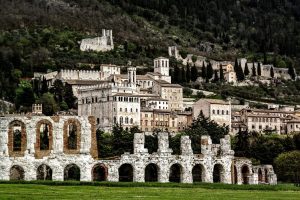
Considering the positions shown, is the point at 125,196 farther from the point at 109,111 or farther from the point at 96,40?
the point at 96,40

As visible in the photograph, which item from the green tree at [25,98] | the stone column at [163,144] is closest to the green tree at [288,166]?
the stone column at [163,144]

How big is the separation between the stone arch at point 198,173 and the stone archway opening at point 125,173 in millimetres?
5227

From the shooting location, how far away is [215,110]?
445 ft

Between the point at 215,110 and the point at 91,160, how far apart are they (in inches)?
3006

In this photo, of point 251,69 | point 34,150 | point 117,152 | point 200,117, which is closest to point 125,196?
point 34,150

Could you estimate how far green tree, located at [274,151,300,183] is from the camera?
76.8 metres

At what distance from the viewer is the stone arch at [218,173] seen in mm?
66287

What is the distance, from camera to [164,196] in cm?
4016

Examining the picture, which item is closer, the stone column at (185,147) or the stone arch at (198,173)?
the stone column at (185,147)

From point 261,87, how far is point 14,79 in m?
52.0

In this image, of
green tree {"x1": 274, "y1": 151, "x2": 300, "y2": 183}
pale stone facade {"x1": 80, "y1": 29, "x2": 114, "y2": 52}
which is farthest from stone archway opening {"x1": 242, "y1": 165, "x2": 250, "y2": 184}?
pale stone facade {"x1": 80, "y1": 29, "x2": 114, "y2": 52}

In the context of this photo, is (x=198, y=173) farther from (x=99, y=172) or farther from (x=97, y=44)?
(x=97, y=44)

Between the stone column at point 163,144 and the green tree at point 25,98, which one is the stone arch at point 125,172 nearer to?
the stone column at point 163,144

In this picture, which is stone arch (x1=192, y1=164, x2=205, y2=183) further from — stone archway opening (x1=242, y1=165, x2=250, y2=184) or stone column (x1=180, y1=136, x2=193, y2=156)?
stone archway opening (x1=242, y1=165, x2=250, y2=184)
